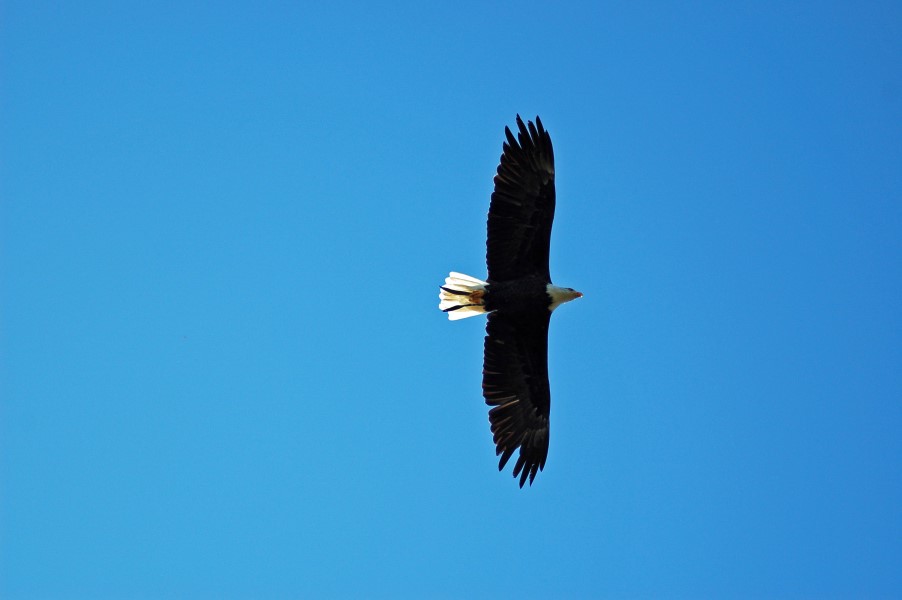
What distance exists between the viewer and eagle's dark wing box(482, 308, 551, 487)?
12617 millimetres

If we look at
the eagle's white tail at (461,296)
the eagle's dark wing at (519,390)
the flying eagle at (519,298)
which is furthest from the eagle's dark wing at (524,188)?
the eagle's dark wing at (519,390)

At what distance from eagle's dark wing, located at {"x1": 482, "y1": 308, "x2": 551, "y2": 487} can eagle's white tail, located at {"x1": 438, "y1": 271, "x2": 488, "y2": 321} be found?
0.37m

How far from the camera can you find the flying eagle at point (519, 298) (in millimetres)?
11906

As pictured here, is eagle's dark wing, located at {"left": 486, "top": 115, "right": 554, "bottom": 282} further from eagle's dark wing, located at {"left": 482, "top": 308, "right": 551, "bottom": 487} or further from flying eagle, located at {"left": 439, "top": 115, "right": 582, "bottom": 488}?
eagle's dark wing, located at {"left": 482, "top": 308, "right": 551, "bottom": 487}

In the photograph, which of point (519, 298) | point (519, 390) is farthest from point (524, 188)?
point (519, 390)

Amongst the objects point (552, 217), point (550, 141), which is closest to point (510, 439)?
point (552, 217)

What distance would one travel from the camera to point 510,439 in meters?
12.8

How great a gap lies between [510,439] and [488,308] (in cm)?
159

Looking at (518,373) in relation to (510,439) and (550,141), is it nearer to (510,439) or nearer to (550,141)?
(510,439)

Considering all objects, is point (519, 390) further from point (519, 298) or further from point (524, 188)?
point (524, 188)

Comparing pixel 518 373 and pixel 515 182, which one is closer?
pixel 515 182

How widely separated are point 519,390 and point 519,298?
48.4 inches

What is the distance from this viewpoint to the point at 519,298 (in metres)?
12.2

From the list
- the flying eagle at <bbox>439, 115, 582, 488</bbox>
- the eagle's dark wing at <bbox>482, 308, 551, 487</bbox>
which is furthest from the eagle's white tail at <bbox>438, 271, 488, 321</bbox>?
the eagle's dark wing at <bbox>482, 308, 551, 487</bbox>
